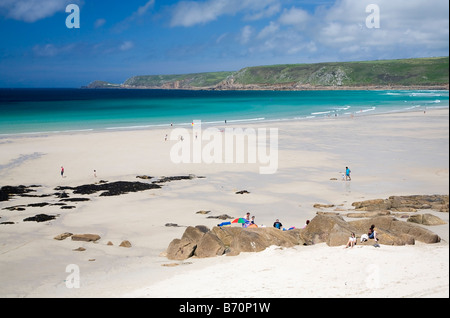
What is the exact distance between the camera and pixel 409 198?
1966 cm

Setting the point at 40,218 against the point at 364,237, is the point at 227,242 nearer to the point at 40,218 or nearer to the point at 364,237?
the point at 364,237

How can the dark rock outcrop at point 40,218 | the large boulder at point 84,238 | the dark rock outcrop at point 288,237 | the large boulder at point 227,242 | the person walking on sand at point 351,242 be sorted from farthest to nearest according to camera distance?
1. the dark rock outcrop at point 40,218
2. the large boulder at point 84,238
3. the large boulder at point 227,242
4. the dark rock outcrop at point 288,237
5. the person walking on sand at point 351,242

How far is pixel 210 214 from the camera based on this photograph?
1994 centimetres

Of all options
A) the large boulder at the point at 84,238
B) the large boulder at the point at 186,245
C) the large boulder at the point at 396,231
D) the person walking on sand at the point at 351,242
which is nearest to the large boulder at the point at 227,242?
the large boulder at the point at 186,245

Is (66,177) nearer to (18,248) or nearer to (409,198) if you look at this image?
Answer: (18,248)

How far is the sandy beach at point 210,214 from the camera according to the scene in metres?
10.5

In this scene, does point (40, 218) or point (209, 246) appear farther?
point (40, 218)

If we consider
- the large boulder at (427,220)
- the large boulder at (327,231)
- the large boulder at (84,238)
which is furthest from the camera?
the large boulder at (84,238)

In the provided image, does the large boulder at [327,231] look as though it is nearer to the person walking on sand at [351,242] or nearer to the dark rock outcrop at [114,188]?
the person walking on sand at [351,242]

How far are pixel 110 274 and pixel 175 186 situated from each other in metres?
12.7

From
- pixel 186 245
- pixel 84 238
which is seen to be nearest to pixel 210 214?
pixel 186 245

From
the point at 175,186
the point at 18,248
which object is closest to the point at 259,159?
the point at 175,186

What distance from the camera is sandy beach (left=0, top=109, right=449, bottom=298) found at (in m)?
10.5

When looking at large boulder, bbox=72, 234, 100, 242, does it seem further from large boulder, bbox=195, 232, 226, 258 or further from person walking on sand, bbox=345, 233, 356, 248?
person walking on sand, bbox=345, 233, 356, 248
